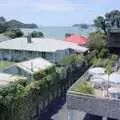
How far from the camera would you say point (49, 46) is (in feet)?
154

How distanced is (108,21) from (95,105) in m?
49.3

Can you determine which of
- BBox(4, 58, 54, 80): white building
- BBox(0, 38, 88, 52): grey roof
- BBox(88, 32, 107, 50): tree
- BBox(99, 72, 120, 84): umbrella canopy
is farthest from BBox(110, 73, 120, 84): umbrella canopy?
BBox(88, 32, 107, 50): tree

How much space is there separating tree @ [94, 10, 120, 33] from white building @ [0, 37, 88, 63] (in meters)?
20.8

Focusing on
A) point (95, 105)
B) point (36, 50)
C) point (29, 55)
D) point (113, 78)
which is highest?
point (36, 50)

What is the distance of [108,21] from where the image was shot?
69.1 m

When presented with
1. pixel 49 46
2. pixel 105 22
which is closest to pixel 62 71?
pixel 49 46

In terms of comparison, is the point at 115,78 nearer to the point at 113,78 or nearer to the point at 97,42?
the point at 113,78

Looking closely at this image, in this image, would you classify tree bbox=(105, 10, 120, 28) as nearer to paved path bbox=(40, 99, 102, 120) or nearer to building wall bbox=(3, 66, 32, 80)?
building wall bbox=(3, 66, 32, 80)

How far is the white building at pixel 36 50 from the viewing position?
4534cm

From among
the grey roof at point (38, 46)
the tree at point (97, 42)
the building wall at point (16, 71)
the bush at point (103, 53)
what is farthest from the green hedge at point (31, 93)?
the tree at point (97, 42)

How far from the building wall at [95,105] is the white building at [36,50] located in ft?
73.4

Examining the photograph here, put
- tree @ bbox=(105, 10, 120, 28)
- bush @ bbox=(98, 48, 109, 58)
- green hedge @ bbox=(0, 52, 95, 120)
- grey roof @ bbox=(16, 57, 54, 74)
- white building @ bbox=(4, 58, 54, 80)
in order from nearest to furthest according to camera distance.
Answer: green hedge @ bbox=(0, 52, 95, 120) < white building @ bbox=(4, 58, 54, 80) < grey roof @ bbox=(16, 57, 54, 74) < bush @ bbox=(98, 48, 109, 58) < tree @ bbox=(105, 10, 120, 28)

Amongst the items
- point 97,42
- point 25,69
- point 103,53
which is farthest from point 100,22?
point 25,69

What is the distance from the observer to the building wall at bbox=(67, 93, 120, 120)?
21391mm
